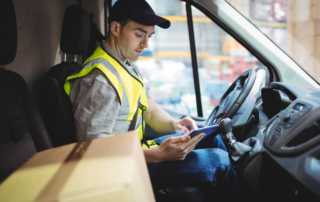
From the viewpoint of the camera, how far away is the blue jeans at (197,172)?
1.05 metres

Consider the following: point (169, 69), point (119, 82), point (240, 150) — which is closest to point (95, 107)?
point (119, 82)

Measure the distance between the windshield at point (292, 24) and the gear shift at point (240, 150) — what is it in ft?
2.36

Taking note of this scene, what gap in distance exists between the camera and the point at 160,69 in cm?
332

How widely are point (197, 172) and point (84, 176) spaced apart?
69 centimetres

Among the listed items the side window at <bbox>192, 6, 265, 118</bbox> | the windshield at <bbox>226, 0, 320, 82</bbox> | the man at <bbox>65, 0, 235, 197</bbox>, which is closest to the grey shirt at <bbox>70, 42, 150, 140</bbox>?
the man at <bbox>65, 0, 235, 197</bbox>

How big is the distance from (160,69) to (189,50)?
1.08m

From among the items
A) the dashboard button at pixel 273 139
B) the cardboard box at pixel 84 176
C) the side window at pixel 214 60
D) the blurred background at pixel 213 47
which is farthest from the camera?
the side window at pixel 214 60

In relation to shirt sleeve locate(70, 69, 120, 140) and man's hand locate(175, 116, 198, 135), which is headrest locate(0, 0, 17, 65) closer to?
shirt sleeve locate(70, 69, 120, 140)

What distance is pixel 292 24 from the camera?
1.98 m

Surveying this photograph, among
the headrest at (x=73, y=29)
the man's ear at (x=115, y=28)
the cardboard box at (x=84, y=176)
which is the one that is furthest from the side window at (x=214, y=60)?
the cardboard box at (x=84, y=176)

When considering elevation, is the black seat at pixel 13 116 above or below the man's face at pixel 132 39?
below

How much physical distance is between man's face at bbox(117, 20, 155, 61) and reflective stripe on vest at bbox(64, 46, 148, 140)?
0.34ft

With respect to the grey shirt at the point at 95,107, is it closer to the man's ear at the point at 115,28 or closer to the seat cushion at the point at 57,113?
the seat cushion at the point at 57,113

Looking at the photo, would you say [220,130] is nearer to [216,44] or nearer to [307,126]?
[307,126]
